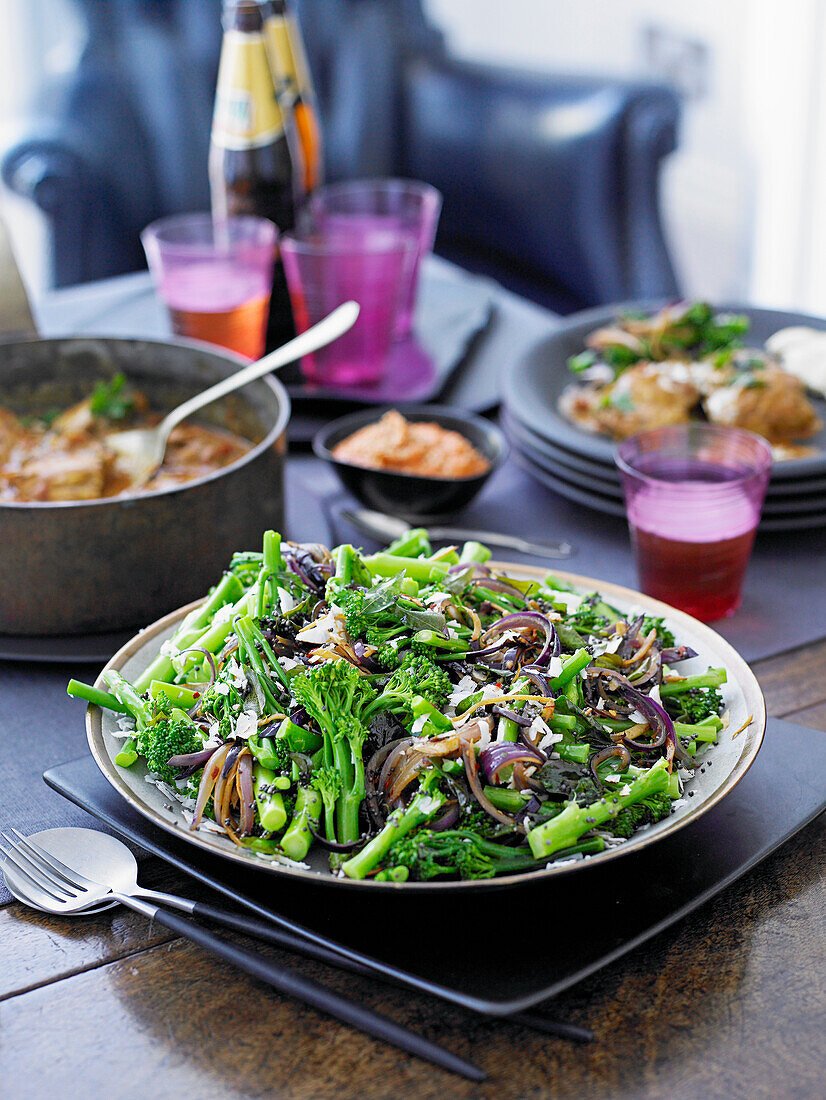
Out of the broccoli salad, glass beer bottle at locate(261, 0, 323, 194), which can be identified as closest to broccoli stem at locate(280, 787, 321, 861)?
the broccoli salad

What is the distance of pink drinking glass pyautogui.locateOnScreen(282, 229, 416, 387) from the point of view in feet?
6.93

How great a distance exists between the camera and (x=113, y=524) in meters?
1.37

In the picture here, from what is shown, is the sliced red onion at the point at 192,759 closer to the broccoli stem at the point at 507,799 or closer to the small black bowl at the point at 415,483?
the broccoli stem at the point at 507,799

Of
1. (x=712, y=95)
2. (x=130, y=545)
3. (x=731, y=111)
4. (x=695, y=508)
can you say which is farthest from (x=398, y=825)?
(x=712, y=95)

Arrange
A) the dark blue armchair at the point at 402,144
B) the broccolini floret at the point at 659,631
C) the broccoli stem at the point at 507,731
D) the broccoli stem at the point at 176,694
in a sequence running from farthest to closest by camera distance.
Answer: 1. the dark blue armchair at the point at 402,144
2. the broccolini floret at the point at 659,631
3. the broccoli stem at the point at 176,694
4. the broccoli stem at the point at 507,731

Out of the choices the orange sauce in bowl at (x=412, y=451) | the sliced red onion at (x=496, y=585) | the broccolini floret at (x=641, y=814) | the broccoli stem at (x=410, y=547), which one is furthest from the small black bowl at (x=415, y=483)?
the broccolini floret at (x=641, y=814)

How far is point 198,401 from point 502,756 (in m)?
0.94

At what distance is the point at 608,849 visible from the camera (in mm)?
942

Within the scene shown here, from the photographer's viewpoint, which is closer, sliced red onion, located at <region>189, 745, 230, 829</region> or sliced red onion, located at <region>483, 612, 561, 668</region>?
sliced red onion, located at <region>189, 745, 230, 829</region>

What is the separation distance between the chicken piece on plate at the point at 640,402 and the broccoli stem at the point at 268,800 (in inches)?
41.8

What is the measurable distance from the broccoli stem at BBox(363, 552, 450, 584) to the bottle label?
52.2 inches

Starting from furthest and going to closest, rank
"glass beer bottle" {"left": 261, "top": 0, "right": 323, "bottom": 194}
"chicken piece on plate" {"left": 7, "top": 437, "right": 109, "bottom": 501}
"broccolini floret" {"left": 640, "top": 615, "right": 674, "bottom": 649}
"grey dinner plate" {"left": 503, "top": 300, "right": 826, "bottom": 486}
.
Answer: "glass beer bottle" {"left": 261, "top": 0, "right": 323, "bottom": 194}, "grey dinner plate" {"left": 503, "top": 300, "right": 826, "bottom": 486}, "chicken piece on plate" {"left": 7, "top": 437, "right": 109, "bottom": 501}, "broccolini floret" {"left": 640, "top": 615, "right": 674, "bottom": 649}

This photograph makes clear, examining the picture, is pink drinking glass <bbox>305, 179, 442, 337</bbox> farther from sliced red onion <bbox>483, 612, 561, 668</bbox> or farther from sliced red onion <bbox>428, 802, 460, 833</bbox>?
sliced red onion <bbox>428, 802, 460, 833</bbox>

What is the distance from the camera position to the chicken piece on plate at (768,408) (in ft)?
6.00
